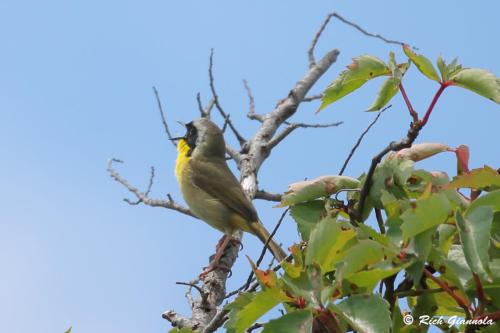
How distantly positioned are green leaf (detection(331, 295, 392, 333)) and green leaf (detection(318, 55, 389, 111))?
0.88m

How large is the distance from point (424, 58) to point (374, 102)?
23cm

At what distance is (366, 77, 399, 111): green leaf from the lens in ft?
7.50

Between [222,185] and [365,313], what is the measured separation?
5.21 metres

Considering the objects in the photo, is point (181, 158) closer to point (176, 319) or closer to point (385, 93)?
point (176, 319)

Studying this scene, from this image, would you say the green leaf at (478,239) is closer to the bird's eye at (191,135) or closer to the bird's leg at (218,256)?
the bird's leg at (218,256)

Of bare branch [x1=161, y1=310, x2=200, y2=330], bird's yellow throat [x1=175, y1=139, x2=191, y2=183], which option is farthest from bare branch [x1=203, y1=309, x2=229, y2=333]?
bird's yellow throat [x1=175, y1=139, x2=191, y2=183]

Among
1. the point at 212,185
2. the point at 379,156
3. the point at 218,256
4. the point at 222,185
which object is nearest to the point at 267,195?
the point at 222,185

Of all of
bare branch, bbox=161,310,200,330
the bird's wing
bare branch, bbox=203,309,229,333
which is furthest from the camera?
the bird's wing

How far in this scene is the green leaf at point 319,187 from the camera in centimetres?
212

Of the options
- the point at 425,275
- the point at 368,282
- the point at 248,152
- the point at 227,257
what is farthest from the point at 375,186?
the point at 248,152

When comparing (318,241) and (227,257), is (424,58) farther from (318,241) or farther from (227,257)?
(227,257)

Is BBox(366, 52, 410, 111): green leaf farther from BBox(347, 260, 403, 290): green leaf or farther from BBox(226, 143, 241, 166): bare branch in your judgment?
BBox(226, 143, 241, 166): bare branch

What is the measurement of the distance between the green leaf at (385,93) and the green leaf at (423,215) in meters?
0.71

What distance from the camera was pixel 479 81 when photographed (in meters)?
2.19
